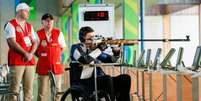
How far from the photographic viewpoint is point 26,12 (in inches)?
201

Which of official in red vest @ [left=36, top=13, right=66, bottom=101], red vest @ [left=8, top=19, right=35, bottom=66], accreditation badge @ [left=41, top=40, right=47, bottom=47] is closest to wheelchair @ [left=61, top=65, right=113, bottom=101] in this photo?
red vest @ [left=8, top=19, right=35, bottom=66]

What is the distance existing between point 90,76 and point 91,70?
6 centimetres

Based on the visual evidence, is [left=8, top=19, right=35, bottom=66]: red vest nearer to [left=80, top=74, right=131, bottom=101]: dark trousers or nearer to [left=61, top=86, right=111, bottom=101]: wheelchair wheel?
[left=61, top=86, right=111, bottom=101]: wheelchair wheel

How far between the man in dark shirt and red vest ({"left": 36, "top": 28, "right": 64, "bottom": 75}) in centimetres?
85

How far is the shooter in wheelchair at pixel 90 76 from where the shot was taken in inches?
203

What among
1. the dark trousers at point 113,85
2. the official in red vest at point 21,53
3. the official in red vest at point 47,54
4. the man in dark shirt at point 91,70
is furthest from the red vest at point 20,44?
the official in red vest at point 47,54

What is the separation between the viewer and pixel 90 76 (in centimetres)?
534

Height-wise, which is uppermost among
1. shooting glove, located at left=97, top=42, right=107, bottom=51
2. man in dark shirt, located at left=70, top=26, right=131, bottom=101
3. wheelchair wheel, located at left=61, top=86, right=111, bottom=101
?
shooting glove, located at left=97, top=42, right=107, bottom=51

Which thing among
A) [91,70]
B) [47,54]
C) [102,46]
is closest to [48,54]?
[47,54]

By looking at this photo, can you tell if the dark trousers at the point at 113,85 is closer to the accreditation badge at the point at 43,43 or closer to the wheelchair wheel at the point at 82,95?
the wheelchair wheel at the point at 82,95

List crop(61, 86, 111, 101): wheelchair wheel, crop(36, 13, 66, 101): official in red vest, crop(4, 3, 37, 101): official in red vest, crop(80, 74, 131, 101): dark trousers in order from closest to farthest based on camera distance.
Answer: crop(4, 3, 37, 101): official in red vest, crop(61, 86, 111, 101): wheelchair wheel, crop(80, 74, 131, 101): dark trousers, crop(36, 13, 66, 101): official in red vest

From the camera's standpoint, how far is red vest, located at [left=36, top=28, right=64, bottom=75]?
245 inches

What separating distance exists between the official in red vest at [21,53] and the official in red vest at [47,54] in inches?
36.8

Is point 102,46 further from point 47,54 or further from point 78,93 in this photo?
point 47,54
